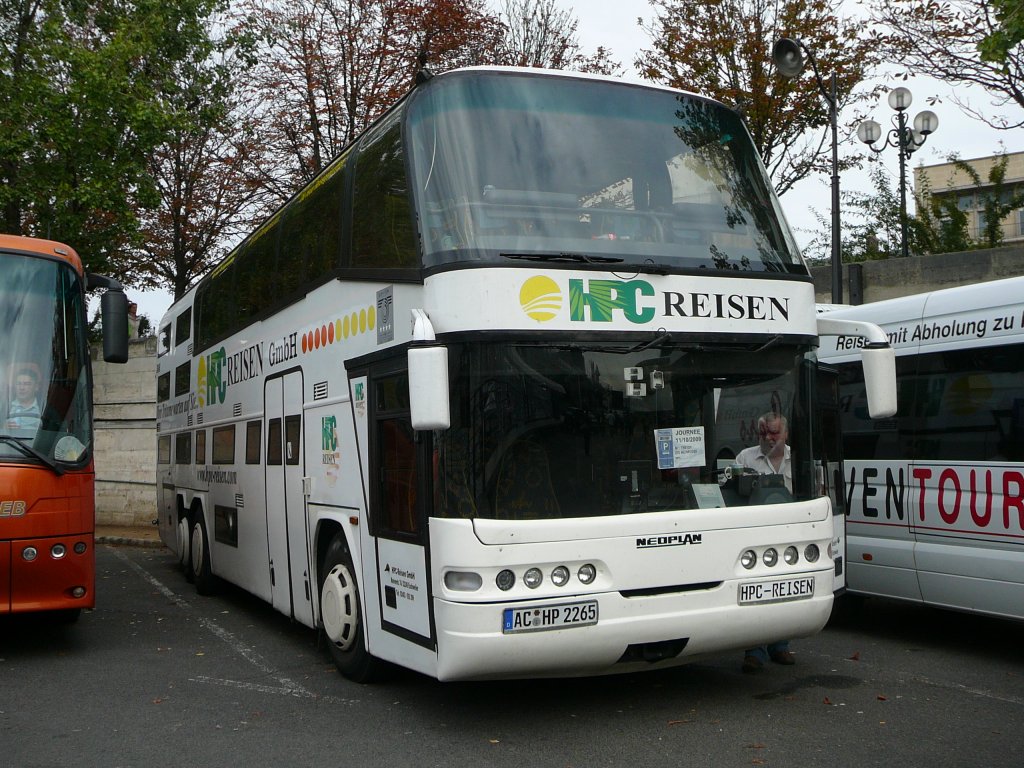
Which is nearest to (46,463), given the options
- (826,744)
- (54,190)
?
(826,744)

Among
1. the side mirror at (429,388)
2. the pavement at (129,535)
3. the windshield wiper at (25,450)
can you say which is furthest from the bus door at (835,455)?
the pavement at (129,535)

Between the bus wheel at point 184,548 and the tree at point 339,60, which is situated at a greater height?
the tree at point 339,60

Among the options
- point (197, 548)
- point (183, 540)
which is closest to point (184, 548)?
point (183, 540)

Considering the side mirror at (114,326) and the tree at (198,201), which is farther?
the tree at (198,201)

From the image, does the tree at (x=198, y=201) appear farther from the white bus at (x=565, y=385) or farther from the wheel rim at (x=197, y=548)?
the white bus at (x=565, y=385)

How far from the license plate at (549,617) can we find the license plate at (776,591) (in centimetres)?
103

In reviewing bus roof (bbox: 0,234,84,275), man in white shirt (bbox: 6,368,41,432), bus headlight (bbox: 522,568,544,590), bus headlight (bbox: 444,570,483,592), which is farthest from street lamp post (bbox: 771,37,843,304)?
bus headlight (bbox: 444,570,483,592)

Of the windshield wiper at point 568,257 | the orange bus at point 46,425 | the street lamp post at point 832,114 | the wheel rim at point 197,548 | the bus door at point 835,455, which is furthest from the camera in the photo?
the street lamp post at point 832,114

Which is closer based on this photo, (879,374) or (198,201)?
(879,374)

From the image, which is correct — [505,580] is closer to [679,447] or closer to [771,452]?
[679,447]

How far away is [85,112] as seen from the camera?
64.2 ft

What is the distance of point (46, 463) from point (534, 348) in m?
4.71

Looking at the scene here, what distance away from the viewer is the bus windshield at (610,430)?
6445 mm

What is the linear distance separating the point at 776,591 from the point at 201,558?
8590 millimetres
